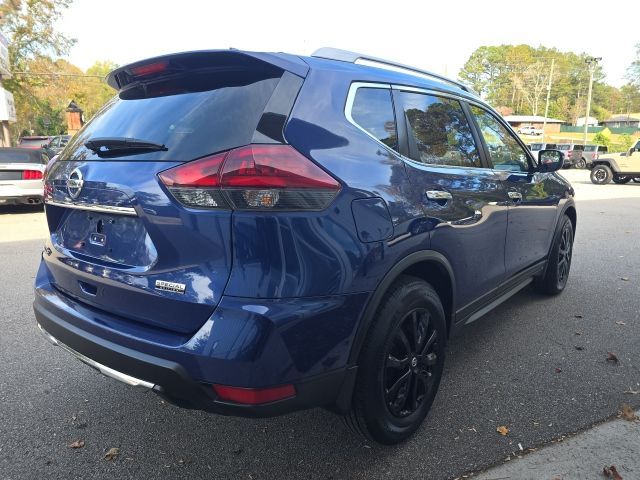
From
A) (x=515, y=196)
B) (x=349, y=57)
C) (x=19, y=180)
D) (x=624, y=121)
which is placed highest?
(x=624, y=121)

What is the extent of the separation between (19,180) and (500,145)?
9538 mm

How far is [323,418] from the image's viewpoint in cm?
284

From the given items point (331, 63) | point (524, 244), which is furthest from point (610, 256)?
point (331, 63)

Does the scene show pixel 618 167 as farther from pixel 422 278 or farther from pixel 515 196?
pixel 422 278

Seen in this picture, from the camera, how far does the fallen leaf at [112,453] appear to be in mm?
2469

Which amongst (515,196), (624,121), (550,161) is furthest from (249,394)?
(624,121)

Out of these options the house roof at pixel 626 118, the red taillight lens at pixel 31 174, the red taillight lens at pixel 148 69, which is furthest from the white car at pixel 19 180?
the house roof at pixel 626 118

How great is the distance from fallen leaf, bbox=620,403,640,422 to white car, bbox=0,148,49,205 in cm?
1034

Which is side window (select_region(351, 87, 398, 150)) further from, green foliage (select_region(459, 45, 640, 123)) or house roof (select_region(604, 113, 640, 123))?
house roof (select_region(604, 113, 640, 123))

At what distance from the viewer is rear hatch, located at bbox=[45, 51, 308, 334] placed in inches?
75.7

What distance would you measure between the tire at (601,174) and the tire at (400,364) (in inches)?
823

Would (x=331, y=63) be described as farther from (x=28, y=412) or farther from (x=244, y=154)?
(x=28, y=412)

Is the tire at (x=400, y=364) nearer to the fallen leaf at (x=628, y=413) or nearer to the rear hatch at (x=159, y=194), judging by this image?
the rear hatch at (x=159, y=194)

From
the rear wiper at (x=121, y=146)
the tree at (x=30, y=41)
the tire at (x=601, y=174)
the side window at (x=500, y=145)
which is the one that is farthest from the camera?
the tree at (x=30, y=41)
